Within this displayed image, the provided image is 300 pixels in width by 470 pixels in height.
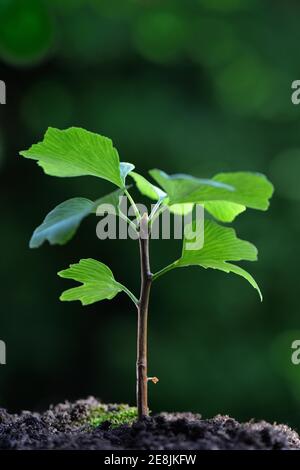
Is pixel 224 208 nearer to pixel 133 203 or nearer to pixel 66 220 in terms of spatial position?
pixel 133 203

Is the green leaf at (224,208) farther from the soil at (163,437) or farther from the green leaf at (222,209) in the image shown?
the soil at (163,437)

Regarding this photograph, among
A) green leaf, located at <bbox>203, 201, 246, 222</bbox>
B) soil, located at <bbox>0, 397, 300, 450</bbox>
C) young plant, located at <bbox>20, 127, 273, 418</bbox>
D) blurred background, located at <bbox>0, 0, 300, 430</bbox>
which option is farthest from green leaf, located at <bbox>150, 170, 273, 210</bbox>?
blurred background, located at <bbox>0, 0, 300, 430</bbox>

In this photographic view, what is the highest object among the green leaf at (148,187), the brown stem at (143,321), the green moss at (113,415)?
the green leaf at (148,187)

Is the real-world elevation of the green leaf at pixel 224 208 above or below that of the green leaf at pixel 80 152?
below

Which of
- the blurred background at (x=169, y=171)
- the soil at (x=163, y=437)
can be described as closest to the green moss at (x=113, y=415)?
the soil at (x=163, y=437)

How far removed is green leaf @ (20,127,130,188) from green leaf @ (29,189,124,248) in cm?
5

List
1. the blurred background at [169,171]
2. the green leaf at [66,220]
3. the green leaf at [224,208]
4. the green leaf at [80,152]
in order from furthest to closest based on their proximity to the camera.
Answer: the blurred background at [169,171] < the green leaf at [224,208] < the green leaf at [80,152] < the green leaf at [66,220]

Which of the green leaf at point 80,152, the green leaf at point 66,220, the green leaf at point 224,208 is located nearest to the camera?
the green leaf at point 66,220

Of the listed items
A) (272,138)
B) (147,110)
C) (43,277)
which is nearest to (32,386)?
(43,277)

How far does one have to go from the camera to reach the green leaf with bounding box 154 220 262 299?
26.6 inches

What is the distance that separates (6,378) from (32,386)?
13 cm

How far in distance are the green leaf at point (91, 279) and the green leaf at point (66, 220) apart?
9cm

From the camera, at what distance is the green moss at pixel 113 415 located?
791 millimetres

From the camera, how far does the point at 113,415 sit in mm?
835
